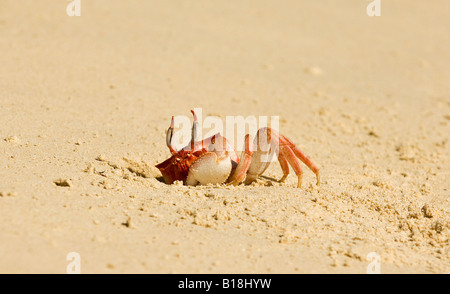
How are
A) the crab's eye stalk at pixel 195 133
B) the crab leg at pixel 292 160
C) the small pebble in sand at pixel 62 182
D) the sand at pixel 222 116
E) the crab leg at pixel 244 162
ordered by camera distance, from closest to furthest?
the sand at pixel 222 116
the small pebble in sand at pixel 62 182
the crab's eye stalk at pixel 195 133
the crab leg at pixel 244 162
the crab leg at pixel 292 160

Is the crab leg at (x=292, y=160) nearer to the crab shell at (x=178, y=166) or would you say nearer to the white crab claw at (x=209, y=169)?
the white crab claw at (x=209, y=169)

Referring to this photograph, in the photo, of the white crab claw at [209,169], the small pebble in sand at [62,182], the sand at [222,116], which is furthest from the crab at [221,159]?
the small pebble in sand at [62,182]

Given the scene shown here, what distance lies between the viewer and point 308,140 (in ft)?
22.4

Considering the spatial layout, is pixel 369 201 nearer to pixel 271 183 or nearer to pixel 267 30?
pixel 271 183

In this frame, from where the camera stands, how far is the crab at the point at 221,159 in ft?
16.2

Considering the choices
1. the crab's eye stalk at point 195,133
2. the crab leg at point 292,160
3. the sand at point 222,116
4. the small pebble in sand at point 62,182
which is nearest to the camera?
the sand at point 222,116

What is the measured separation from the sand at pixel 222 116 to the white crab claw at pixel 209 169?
11 cm

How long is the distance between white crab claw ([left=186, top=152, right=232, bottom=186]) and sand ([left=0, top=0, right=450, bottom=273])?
11cm

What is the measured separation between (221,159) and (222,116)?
217 cm

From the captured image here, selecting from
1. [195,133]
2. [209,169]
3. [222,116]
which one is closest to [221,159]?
[209,169]

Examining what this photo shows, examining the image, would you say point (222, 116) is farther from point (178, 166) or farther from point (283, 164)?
point (178, 166)

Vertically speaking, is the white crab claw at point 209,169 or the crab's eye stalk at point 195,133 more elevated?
the crab's eye stalk at point 195,133

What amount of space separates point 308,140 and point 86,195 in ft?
10.3

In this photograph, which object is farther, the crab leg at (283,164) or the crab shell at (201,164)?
the crab leg at (283,164)
